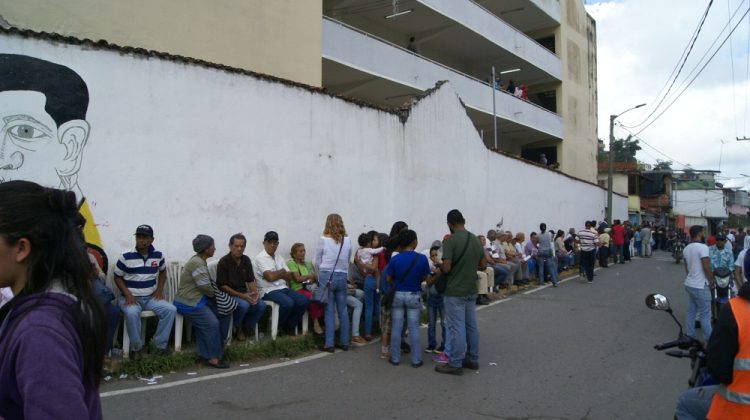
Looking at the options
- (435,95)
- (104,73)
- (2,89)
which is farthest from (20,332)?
(435,95)

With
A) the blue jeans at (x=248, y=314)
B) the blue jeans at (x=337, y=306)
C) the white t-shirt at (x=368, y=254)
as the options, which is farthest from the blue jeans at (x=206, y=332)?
the white t-shirt at (x=368, y=254)

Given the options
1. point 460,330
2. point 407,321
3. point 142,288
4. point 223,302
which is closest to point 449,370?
point 460,330

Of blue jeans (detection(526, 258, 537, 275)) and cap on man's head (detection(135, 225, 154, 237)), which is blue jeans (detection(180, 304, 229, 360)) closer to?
cap on man's head (detection(135, 225, 154, 237))

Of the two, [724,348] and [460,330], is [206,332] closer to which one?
[460,330]

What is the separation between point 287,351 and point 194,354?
1.21 metres

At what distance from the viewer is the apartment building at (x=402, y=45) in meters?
9.17

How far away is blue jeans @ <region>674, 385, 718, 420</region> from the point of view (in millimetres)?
3195

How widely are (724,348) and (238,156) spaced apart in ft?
22.3

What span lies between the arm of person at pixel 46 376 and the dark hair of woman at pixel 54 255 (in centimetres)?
9

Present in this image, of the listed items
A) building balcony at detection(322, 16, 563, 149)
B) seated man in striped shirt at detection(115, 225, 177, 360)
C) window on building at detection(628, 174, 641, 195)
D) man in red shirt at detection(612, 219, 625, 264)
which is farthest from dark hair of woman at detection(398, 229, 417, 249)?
window on building at detection(628, 174, 641, 195)

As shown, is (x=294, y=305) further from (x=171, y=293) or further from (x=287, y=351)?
(x=171, y=293)

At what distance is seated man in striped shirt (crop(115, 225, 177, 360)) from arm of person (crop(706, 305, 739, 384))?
18.0 ft

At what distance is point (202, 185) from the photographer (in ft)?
25.3

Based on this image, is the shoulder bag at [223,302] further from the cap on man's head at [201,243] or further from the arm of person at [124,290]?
the arm of person at [124,290]
